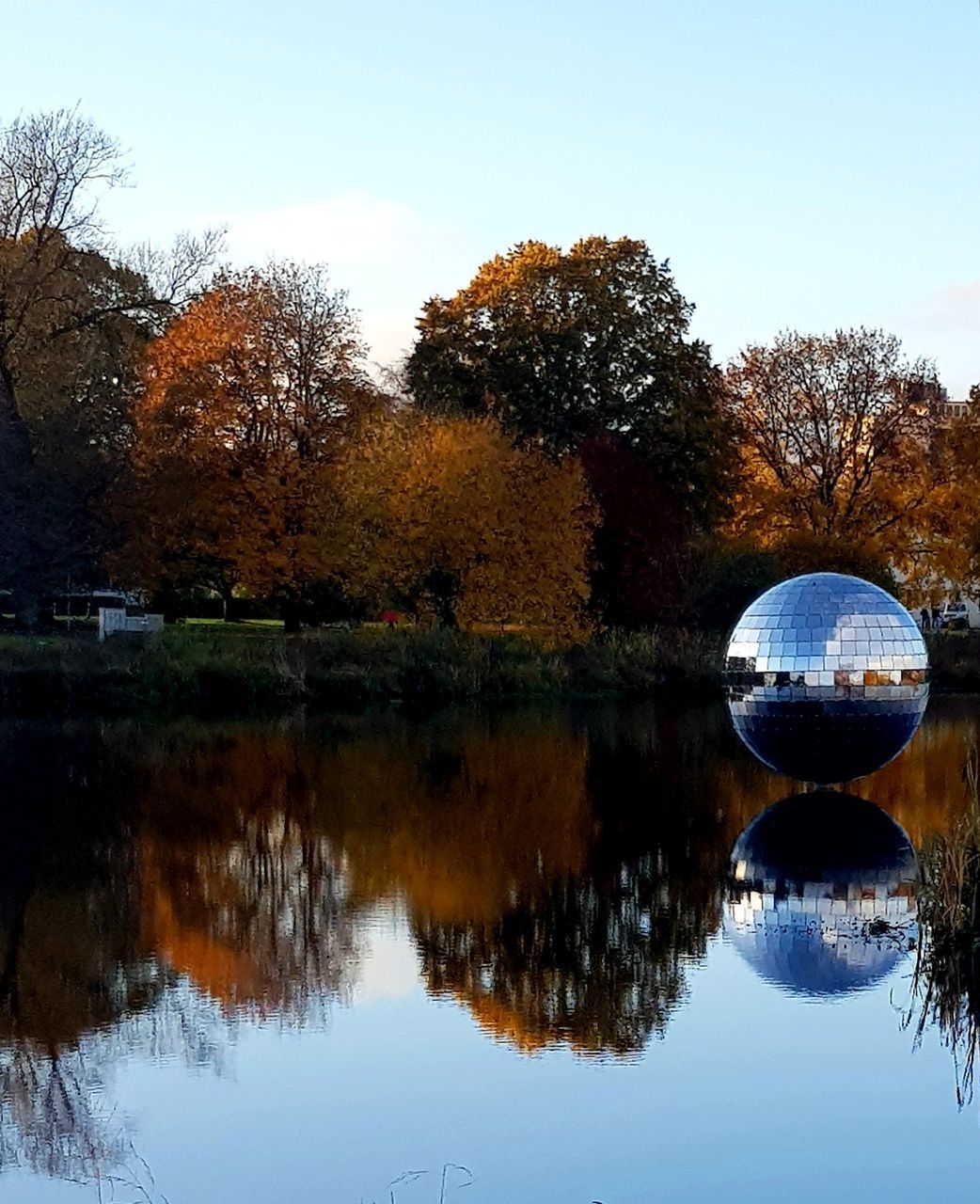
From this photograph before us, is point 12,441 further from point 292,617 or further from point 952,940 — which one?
point 952,940

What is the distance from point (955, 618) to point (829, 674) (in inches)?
2351

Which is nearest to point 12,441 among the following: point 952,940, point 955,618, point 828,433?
point 828,433

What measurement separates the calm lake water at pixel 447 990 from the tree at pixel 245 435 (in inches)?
910

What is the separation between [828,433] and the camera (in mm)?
61938

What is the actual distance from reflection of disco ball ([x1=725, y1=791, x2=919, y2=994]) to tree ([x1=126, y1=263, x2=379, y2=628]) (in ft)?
95.4

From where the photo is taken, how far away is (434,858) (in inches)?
783

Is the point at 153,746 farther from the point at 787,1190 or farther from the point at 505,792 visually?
the point at 787,1190

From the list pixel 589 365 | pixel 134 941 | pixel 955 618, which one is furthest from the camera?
pixel 955 618

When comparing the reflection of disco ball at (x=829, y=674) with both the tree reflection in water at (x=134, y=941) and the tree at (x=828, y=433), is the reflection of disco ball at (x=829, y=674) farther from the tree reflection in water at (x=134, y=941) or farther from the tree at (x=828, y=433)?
the tree at (x=828, y=433)

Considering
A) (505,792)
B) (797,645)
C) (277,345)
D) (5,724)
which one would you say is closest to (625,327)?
(277,345)

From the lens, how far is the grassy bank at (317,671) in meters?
43.2

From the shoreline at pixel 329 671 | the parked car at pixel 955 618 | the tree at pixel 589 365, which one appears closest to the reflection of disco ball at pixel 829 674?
the shoreline at pixel 329 671

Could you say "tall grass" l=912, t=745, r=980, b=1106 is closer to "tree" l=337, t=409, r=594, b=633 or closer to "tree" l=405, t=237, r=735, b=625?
"tree" l=337, t=409, r=594, b=633

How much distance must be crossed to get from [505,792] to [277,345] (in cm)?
2735
